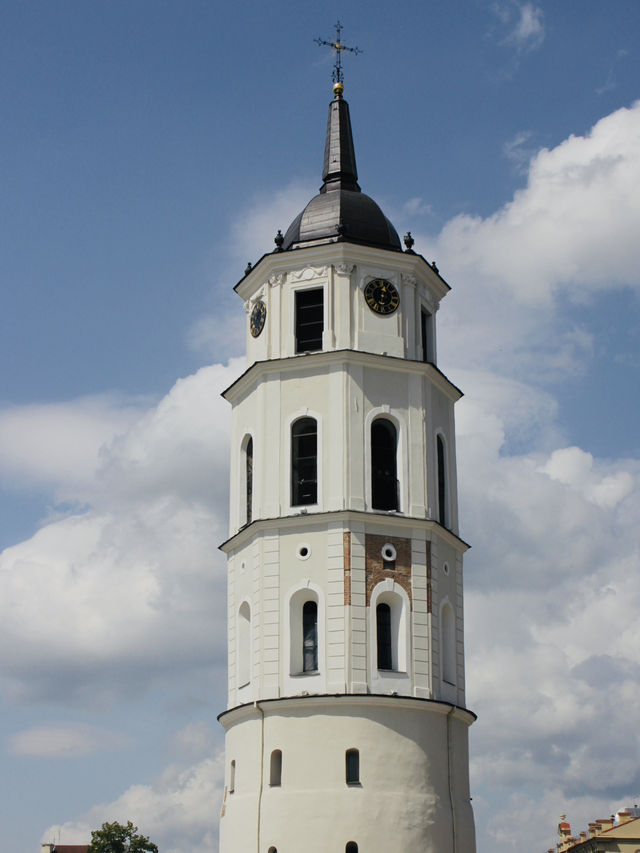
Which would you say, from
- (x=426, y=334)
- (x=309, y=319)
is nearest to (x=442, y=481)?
(x=426, y=334)

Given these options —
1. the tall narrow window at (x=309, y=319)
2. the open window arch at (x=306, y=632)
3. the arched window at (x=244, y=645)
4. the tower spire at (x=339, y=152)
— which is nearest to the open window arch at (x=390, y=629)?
the open window arch at (x=306, y=632)

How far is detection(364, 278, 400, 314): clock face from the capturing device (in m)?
38.5

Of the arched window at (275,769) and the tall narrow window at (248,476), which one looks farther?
the tall narrow window at (248,476)

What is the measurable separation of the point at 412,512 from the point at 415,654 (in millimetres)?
3934

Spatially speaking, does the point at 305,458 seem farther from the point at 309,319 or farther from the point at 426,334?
the point at 426,334

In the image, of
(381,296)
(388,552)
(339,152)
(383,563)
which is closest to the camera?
(383,563)

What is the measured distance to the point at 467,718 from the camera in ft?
118

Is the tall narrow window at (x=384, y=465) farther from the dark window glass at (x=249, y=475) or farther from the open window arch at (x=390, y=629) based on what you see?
the dark window glass at (x=249, y=475)

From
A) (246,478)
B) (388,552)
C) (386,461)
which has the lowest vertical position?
(388,552)

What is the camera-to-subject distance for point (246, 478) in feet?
128

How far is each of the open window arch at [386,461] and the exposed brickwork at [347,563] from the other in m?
1.23

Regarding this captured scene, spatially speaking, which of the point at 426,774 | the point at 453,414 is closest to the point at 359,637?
the point at 426,774

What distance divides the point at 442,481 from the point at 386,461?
7.58 feet

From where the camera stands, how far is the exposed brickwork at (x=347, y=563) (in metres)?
34.8
